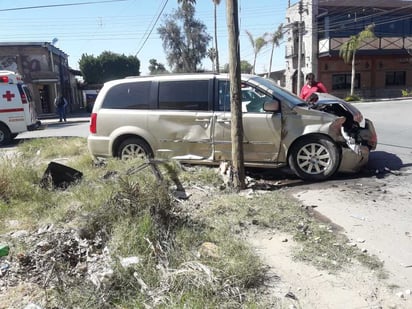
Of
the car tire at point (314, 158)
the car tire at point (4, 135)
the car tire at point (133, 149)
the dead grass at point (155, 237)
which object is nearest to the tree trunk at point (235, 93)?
the dead grass at point (155, 237)

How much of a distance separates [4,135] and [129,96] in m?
8.31

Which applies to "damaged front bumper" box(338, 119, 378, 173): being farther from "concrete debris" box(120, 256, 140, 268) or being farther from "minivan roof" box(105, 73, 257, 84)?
"concrete debris" box(120, 256, 140, 268)

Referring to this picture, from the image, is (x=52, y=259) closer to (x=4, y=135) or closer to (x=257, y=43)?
(x=4, y=135)

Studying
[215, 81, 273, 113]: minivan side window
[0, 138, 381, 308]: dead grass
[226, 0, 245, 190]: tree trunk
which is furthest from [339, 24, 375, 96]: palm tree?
[0, 138, 381, 308]: dead grass

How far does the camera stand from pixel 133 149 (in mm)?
7203

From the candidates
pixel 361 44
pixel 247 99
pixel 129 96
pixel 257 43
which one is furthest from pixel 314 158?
pixel 257 43

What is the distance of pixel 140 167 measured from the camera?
18.6ft

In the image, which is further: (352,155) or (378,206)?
(352,155)

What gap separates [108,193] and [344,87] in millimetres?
33621

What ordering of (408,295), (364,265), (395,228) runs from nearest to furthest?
(408,295), (364,265), (395,228)

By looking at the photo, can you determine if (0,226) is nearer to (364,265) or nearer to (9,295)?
(9,295)

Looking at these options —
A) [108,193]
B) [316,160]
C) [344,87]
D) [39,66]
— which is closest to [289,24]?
[344,87]

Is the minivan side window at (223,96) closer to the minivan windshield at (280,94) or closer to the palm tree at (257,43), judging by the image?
the minivan windshield at (280,94)

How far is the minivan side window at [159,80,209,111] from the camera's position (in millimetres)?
6734
